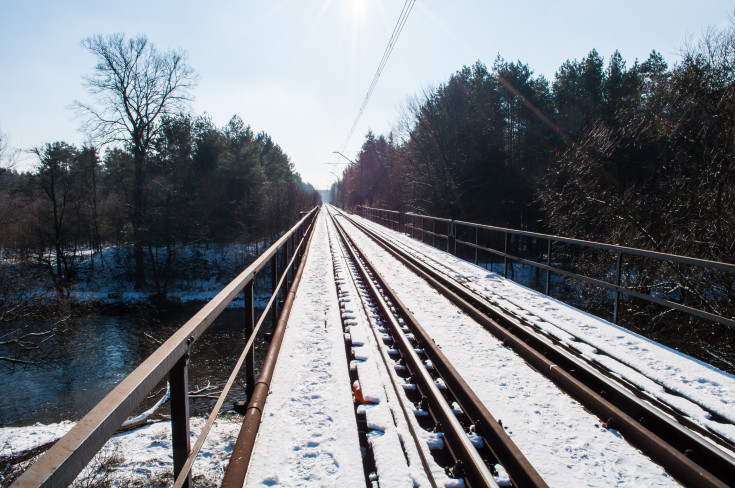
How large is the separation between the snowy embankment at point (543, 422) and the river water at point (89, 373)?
8539 millimetres

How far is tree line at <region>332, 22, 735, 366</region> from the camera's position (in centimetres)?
1070

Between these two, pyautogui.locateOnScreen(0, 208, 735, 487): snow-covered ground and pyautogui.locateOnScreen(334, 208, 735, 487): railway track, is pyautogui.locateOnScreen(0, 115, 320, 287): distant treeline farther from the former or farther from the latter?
pyautogui.locateOnScreen(334, 208, 735, 487): railway track

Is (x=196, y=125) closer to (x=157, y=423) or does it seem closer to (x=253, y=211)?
(x=253, y=211)

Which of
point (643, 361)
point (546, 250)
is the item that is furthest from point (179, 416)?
point (546, 250)

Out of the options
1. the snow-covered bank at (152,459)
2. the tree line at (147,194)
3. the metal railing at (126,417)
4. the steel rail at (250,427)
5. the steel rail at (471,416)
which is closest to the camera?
the metal railing at (126,417)

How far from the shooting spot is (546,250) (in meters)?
24.8

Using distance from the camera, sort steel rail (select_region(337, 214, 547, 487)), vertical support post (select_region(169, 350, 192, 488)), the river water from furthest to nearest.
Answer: the river water
steel rail (select_region(337, 214, 547, 487))
vertical support post (select_region(169, 350, 192, 488))

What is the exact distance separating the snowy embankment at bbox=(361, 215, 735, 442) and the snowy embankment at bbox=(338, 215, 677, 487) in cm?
80

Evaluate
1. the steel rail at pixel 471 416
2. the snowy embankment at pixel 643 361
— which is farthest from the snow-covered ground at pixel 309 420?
the snowy embankment at pixel 643 361

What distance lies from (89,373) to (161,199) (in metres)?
21.9

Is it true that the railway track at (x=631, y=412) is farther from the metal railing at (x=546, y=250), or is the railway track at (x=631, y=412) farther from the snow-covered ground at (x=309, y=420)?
the snow-covered ground at (x=309, y=420)

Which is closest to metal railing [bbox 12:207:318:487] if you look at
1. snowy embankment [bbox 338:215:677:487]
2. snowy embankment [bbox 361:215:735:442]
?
snowy embankment [bbox 338:215:677:487]

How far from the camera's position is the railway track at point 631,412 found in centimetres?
260

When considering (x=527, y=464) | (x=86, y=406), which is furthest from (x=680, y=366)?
(x=86, y=406)
